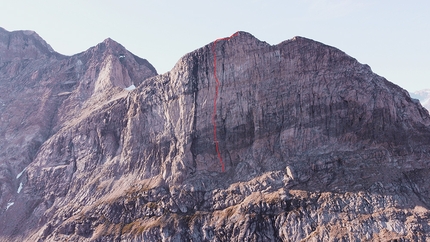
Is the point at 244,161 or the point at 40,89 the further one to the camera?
the point at 40,89

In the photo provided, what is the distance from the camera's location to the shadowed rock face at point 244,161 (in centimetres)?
6625

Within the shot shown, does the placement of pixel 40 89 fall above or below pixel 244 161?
above

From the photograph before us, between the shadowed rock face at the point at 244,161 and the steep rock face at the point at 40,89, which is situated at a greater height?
the steep rock face at the point at 40,89

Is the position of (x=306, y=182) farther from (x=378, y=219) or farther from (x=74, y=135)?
(x=74, y=135)

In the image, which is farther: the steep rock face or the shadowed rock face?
the steep rock face

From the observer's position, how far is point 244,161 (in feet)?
257

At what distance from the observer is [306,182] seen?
2785 inches

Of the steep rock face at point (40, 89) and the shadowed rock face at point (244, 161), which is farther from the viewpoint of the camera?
the steep rock face at point (40, 89)

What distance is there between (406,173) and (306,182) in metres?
17.6

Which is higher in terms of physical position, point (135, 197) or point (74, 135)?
point (74, 135)

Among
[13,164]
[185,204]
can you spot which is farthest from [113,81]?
[185,204]

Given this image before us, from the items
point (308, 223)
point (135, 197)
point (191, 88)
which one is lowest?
point (308, 223)

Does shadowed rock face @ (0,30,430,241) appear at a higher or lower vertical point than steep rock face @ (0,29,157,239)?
lower

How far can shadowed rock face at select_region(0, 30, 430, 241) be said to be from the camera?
A: 6625 cm
